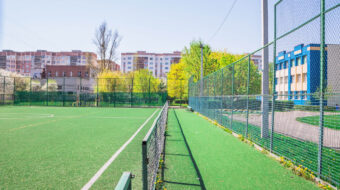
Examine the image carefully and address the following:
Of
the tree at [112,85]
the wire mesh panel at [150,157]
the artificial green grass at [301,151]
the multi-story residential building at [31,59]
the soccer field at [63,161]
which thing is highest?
the multi-story residential building at [31,59]

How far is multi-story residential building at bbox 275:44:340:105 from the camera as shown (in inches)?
132

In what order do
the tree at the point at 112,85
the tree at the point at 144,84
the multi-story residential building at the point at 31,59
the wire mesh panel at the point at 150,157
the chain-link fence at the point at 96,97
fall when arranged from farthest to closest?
the multi-story residential building at the point at 31,59 < the tree at the point at 112,85 < the tree at the point at 144,84 < the chain-link fence at the point at 96,97 < the wire mesh panel at the point at 150,157

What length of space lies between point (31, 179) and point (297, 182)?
4.48 meters

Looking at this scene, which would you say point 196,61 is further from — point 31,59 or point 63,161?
point 31,59

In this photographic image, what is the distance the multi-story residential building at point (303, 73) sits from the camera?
132 inches

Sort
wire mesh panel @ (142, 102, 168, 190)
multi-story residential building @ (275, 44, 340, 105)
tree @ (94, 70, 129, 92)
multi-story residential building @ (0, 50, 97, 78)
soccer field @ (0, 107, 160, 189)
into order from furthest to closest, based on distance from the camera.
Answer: multi-story residential building @ (0, 50, 97, 78)
tree @ (94, 70, 129, 92)
soccer field @ (0, 107, 160, 189)
multi-story residential building @ (275, 44, 340, 105)
wire mesh panel @ (142, 102, 168, 190)

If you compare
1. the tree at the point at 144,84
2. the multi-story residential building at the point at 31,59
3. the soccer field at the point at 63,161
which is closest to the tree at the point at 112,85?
the tree at the point at 144,84

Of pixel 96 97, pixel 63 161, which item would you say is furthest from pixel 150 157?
pixel 96 97

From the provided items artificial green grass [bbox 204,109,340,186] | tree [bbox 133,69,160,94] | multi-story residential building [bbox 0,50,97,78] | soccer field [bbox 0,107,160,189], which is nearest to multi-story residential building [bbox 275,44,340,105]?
artificial green grass [bbox 204,109,340,186]

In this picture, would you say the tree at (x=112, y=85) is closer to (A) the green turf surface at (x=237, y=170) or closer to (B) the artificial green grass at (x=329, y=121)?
(A) the green turf surface at (x=237, y=170)

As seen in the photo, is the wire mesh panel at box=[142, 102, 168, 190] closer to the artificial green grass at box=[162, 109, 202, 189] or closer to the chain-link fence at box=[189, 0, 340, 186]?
the artificial green grass at box=[162, 109, 202, 189]

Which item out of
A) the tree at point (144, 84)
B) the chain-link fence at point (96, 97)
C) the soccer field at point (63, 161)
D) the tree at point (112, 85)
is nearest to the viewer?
the soccer field at point (63, 161)

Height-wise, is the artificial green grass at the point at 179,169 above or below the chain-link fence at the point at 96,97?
below

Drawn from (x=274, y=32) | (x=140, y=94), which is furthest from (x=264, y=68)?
(x=140, y=94)
